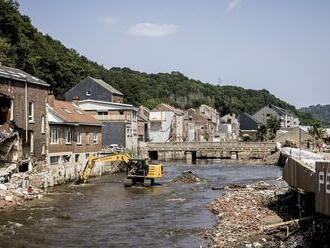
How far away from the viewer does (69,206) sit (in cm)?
3534

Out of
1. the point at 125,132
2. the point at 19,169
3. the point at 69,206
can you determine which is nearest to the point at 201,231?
the point at 69,206

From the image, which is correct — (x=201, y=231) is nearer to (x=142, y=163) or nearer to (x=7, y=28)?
(x=142, y=163)

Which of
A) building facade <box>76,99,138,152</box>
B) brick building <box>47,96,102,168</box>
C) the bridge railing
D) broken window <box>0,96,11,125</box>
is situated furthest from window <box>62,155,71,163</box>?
the bridge railing

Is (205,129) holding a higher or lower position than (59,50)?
lower

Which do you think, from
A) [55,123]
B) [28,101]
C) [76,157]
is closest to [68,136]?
[76,157]

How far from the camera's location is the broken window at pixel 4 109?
40.8 meters

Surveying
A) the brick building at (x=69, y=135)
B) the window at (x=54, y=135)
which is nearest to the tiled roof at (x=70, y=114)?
the brick building at (x=69, y=135)

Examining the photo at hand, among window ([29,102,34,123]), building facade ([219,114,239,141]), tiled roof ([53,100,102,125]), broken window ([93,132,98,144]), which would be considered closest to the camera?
window ([29,102,34,123])

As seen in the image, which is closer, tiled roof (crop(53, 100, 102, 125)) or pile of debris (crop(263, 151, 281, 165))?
tiled roof (crop(53, 100, 102, 125))

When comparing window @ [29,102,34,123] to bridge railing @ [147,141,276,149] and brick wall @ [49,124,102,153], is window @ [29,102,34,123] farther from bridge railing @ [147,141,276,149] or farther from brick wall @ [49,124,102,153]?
bridge railing @ [147,141,276,149]

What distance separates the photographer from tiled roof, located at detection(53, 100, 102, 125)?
52.4 metres

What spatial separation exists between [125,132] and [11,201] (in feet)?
140

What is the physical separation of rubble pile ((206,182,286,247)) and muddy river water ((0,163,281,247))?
89 centimetres

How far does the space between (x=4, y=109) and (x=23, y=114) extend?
2097 mm
